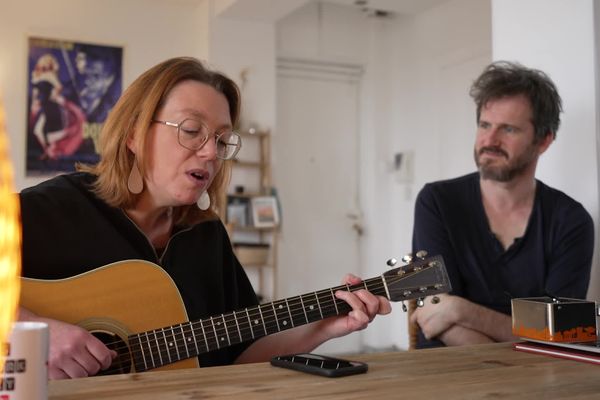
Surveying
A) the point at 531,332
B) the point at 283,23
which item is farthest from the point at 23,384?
the point at 283,23

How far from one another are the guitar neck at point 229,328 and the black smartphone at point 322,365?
0.28m

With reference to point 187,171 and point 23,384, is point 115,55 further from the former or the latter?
point 23,384

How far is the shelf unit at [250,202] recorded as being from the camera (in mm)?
5504

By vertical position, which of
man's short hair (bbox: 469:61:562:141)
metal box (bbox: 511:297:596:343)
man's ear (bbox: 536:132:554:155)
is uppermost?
man's short hair (bbox: 469:61:562:141)

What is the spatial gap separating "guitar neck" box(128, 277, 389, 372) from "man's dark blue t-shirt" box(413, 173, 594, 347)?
692 millimetres

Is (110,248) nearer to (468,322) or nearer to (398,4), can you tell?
(468,322)

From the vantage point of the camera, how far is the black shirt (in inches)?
64.3

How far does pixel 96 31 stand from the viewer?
5.39 m

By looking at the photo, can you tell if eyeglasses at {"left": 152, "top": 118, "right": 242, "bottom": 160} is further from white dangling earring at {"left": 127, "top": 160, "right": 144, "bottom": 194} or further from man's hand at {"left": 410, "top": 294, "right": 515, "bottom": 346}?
man's hand at {"left": 410, "top": 294, "right": 515, "bottom": 346}

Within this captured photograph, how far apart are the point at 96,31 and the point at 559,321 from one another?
4.83m

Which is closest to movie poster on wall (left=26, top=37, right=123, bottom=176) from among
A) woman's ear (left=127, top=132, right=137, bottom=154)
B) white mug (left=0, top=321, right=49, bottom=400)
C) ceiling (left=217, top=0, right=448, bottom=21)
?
ceiling (left=217, top=0, right=448, bottom=21)

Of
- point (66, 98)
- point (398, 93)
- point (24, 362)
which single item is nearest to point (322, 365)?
point (24, 362)

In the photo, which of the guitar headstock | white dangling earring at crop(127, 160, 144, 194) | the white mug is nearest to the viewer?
the white mug

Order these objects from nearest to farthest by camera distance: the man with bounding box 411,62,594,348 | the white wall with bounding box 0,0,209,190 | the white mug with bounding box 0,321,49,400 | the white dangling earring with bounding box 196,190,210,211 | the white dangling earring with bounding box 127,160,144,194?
the white mug with bounding box 0,321,49,400, the white dangling earring with bounding box 127,160,144,194, the white dangling earring with bounding box 196,190,210,211, the man with bounding box 411,62,594,348, the white wall with bounding box 0,0,209,190
